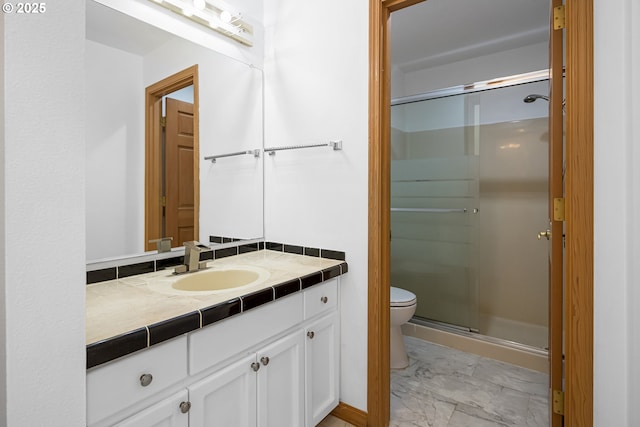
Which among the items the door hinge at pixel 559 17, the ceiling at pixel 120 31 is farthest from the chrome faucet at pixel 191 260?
the door hinge at pixel 559 17

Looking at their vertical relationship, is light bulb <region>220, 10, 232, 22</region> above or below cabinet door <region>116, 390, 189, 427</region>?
above

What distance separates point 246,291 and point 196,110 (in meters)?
1.15

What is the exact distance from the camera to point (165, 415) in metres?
0.90

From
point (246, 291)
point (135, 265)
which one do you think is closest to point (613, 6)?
point (246, 291)

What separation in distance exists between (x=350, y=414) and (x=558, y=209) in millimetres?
1385

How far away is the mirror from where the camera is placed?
1330mm

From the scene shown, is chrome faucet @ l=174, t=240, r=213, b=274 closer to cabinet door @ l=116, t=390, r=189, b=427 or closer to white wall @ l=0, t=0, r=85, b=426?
cabinet door @ l=116, t=390, r=189, b=427

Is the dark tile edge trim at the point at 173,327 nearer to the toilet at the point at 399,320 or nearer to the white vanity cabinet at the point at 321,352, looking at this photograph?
the white vanity cabinet at the point at 321,352

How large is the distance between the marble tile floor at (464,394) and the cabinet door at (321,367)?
189 mm

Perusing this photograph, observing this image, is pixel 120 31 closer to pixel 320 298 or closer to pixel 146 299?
pixel 146 299

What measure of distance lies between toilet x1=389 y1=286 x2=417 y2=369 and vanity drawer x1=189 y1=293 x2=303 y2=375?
99cm

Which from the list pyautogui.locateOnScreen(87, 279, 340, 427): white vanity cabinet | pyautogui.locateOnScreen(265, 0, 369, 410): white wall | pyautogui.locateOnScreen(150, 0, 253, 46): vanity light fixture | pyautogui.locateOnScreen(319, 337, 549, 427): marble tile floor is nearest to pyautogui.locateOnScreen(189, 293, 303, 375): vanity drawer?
pyautogui.locateOnScreen(87, 279, 340, 427): white vanity cabinet

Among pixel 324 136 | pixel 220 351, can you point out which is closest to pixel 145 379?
pixel 220 351

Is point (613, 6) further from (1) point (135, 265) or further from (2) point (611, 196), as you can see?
(1) point (135, 265)
